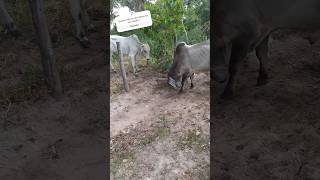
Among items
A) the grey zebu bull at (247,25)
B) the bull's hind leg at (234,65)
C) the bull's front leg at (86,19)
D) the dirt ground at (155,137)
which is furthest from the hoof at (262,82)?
the bull's front leg at (86,19)

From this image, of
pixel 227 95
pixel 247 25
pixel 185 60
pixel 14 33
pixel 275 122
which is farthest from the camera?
pixel 14 33

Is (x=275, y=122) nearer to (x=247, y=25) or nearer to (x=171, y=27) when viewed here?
(x=247, y=25)

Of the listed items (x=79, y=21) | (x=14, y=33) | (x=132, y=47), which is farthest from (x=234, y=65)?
(x=14, y=33)

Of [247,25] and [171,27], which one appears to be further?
[247,25]

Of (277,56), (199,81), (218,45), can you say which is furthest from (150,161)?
(277,56)

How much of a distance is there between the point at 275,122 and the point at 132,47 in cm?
149

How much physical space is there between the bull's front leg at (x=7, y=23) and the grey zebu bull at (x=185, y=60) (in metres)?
2.79

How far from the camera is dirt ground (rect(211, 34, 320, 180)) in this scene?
335 cm

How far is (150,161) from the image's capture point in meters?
3.18

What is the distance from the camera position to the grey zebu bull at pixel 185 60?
324 cm

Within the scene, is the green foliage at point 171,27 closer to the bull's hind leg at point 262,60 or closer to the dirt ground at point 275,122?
the dirt ground at point 275,122

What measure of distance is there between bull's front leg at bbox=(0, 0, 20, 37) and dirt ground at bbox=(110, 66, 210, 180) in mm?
2713

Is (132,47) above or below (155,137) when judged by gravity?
above

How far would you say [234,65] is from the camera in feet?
13.4
